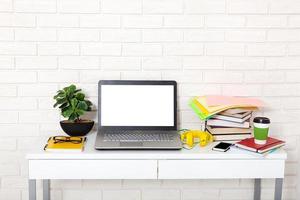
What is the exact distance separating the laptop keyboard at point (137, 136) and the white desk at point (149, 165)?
0.10 metres

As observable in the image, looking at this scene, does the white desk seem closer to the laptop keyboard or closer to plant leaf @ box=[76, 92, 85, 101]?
the laptop keyboard

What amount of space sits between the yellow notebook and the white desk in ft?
0.08

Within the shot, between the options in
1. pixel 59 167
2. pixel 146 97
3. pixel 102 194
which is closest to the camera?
pixel 59 167

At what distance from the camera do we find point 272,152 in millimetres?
1827

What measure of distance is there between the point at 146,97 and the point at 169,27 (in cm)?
39

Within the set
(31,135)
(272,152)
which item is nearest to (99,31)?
(31,135)

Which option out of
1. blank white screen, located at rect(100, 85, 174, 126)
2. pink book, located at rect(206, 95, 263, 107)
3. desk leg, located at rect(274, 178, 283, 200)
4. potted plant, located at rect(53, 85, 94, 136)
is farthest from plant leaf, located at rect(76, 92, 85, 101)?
desk leg, located at rect(274, 178, 283, 200)

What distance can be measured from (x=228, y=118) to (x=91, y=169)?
0.69 meters

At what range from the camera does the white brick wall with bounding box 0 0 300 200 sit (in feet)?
6.81

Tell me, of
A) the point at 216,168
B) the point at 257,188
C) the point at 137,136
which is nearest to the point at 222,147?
the point at 216,168

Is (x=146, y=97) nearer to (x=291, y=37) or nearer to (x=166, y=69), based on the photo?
(x=166, y=69)

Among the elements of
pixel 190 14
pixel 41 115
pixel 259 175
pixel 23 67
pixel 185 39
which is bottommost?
pixel 259 175

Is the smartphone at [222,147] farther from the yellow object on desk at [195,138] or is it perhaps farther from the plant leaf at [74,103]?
the plant leaf at [74,103]

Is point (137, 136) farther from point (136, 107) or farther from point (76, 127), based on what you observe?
point (76, 127)
